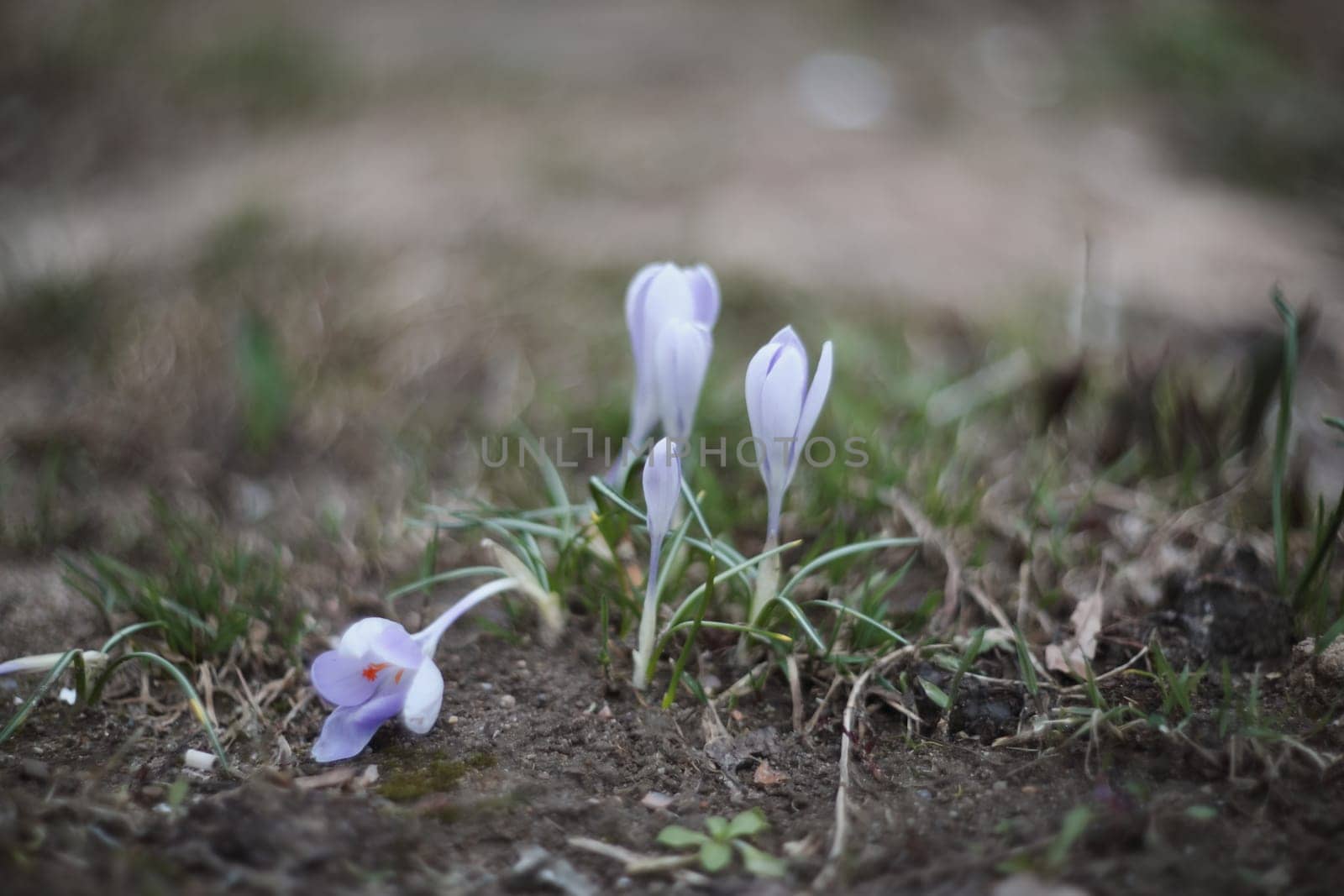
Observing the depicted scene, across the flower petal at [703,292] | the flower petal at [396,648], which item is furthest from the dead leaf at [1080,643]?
the flower petal at [396,648]

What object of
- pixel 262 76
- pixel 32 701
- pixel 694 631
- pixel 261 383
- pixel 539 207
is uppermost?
pixel 262 76

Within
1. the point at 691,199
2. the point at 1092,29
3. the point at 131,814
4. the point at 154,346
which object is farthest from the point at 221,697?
the point at 1092,29

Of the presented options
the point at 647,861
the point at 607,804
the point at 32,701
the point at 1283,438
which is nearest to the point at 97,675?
the point at 32,701

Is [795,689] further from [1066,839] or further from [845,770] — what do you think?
[1066,839]

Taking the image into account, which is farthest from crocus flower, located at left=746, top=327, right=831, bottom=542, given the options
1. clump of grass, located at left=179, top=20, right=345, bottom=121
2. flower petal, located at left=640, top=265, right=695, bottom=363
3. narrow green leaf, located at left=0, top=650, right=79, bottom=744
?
clump of grass, located at left=179, top=20, right=345, bottom=121

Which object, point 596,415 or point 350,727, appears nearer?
point 350,727

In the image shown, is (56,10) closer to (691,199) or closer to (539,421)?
(691,199)

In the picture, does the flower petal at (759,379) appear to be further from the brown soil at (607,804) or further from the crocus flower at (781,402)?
the brown soil at (607,804)
